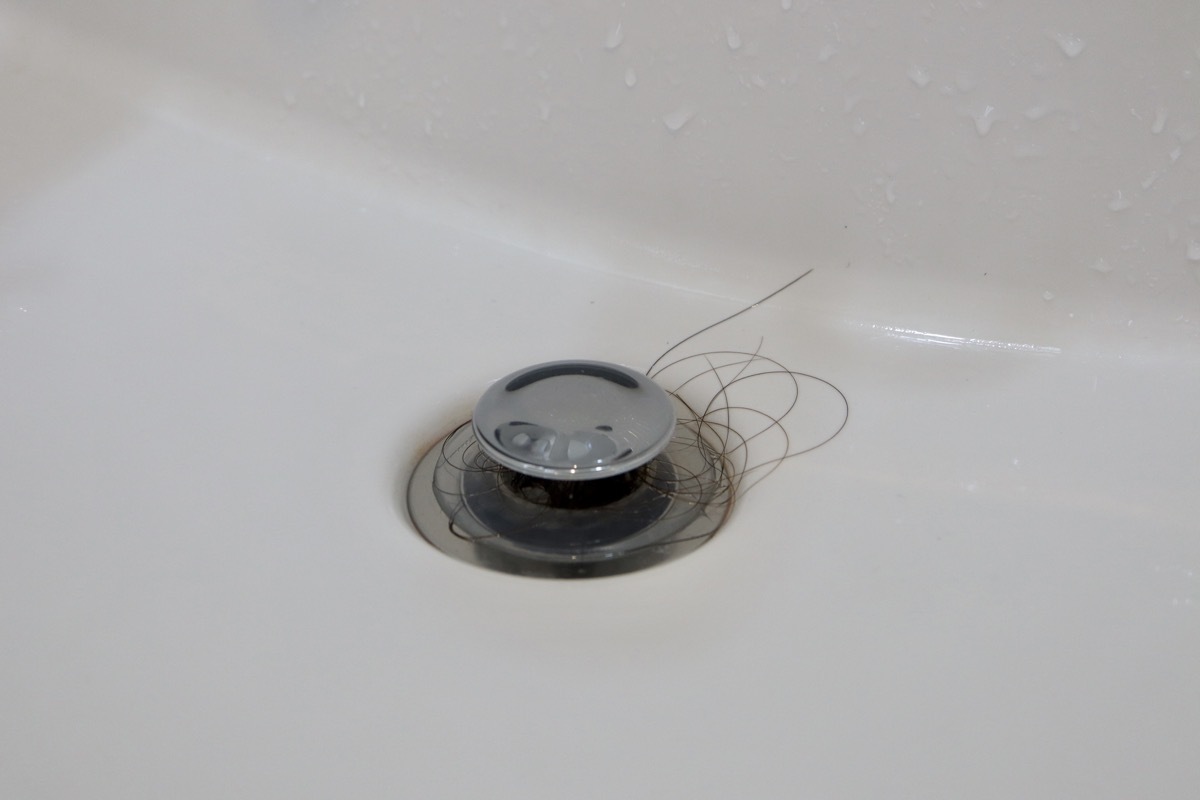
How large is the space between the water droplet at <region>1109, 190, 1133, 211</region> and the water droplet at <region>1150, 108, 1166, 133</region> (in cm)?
2

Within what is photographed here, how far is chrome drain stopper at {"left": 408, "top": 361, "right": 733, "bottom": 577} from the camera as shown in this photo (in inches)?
13.4

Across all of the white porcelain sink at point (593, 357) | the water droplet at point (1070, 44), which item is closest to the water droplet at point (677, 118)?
the white porcelain sink at point (593, 357)

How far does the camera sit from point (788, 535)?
33 cm

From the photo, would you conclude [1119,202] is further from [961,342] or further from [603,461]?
[603,461]

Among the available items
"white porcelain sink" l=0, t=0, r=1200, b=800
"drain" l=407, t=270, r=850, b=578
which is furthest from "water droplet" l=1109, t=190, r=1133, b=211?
"drain" l=407, t=270, r=850, b=578

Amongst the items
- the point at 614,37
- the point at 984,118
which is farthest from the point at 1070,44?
the point at 614,37

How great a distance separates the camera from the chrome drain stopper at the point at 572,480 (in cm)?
34

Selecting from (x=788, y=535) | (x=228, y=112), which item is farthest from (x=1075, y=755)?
(x=228, y=112)

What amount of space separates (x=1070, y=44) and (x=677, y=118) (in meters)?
0.13

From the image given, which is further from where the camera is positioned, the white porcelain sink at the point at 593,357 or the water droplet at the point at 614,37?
the water droplet at the point at 614,37

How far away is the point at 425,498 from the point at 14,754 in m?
0.14

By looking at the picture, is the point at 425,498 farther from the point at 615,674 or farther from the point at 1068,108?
the point at 1068,108

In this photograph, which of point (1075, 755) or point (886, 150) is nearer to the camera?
point (1075, 755)

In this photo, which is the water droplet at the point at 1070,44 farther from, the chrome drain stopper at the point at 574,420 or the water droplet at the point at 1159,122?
the chrome drain stopper at the point at 574,420
